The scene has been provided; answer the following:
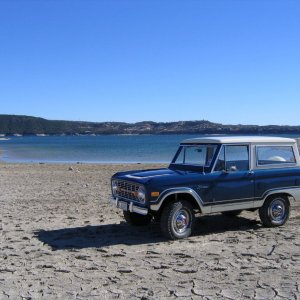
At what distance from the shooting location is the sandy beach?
557 centimetres

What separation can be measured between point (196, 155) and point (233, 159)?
27.2 inches

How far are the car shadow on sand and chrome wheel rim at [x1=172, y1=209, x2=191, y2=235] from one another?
287mm

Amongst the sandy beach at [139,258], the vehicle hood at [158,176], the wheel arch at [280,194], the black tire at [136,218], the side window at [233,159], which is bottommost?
the sandy beach at [139,258]

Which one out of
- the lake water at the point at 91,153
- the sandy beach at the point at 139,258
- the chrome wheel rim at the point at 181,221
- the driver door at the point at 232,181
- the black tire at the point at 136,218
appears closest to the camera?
the sandy beach at the point at 139,258

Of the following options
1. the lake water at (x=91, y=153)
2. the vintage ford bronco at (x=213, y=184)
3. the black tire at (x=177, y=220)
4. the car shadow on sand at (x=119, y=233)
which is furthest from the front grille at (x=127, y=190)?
the lake water at (x=91, y=153)

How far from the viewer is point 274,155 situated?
941 cm

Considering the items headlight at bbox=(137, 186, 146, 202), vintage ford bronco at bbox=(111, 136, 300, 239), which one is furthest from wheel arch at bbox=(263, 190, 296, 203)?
headlight at bbox=(137, 186, 146, 202)

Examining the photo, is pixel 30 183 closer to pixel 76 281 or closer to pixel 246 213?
pixel 246 213

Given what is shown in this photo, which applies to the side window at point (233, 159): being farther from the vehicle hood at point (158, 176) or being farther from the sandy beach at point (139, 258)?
the sandy beach at point (139, 258)

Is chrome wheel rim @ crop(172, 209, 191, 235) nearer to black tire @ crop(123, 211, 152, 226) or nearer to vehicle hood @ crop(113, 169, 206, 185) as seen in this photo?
vehicle hood @ crop(113, 169, 206, 185)

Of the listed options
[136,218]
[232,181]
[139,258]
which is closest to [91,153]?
[136,218]

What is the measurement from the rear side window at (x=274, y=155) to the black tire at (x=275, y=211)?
69cm

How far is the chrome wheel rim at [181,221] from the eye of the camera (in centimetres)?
805

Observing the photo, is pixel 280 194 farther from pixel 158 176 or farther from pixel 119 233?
pixel 119 233
